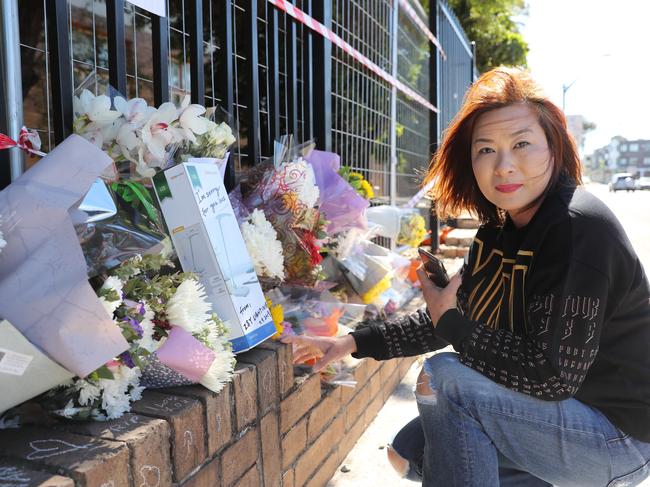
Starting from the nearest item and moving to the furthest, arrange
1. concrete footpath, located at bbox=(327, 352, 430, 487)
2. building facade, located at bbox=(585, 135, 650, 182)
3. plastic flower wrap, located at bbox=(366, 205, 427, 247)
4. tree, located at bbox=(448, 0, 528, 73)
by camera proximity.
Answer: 1. concrete footpath, located at bbox=(327, 352, 430, 487)
2. plastic flower wrap, located at bbox=(366, 205, 427, 247)
3. tree, located at bbox=(448, 0, 528, 73)
4. building facade, located at bbox=(585, 135, 650, 182)

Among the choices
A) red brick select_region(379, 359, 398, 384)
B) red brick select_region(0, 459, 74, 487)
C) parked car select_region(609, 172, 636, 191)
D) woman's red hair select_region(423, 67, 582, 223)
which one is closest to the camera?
red brick select_region(0, 459, 74, 487)

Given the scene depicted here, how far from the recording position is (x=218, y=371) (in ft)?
4.80

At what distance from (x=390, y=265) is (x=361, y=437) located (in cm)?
88

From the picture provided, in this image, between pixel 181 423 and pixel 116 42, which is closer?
pixel 181 423

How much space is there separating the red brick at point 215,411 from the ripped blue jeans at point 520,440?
60 centimetres

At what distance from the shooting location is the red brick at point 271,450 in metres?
1.74

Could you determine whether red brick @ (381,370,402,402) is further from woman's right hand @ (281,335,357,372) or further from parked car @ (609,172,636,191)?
parked car @ (609,172,636,191)

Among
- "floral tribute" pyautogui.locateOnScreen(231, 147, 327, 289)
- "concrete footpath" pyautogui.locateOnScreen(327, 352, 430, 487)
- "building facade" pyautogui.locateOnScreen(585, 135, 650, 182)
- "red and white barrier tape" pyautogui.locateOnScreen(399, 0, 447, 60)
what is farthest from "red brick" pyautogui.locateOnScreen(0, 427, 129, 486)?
"building facade" pyautogui.locateOnScreen(585, 135, 650, 182)

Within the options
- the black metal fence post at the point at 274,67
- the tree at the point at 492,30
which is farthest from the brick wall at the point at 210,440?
the tree at the point at 492,30

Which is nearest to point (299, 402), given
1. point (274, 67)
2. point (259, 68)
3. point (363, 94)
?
point (274, 67)

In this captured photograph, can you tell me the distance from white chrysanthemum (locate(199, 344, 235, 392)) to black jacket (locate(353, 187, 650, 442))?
0.61 metres

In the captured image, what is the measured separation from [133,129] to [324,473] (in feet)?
4.85

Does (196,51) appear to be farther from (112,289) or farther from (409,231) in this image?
(409,231)

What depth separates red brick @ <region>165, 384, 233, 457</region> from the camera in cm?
145
